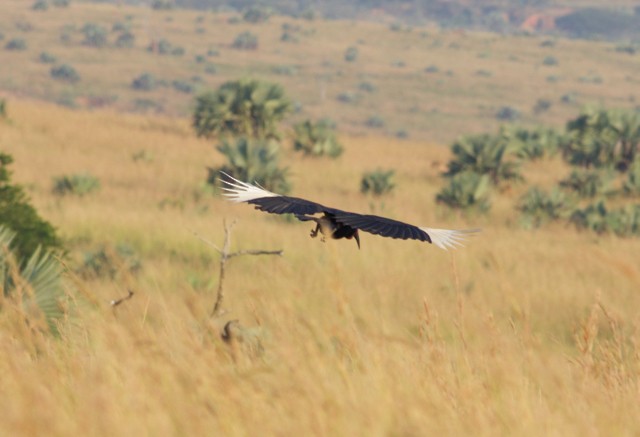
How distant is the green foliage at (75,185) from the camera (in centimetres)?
1569

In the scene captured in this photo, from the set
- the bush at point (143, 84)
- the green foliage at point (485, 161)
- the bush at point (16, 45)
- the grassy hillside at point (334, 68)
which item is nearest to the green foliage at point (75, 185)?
the green foliage at point (485, 161)

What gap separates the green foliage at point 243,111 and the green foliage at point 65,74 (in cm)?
3121

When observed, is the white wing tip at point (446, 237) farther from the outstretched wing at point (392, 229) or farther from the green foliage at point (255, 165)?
the green foliage at point (255, 165)

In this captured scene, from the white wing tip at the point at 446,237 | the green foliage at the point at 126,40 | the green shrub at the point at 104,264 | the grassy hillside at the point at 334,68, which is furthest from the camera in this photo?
the green foliage at the point at 126,40

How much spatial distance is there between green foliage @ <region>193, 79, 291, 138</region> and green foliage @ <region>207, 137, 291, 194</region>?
227 inches

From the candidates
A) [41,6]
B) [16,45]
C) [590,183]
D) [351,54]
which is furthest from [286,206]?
[41,6]

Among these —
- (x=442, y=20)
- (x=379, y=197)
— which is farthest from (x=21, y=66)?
(x=442, y=20)

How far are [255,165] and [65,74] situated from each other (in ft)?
127

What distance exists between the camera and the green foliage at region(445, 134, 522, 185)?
68.2ft

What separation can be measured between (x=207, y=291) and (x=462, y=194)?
Result: 26.4ft

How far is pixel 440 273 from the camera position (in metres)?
11.0

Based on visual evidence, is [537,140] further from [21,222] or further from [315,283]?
[21,222]

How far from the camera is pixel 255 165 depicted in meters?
17.6

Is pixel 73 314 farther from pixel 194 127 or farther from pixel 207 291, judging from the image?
pixel 194 127
